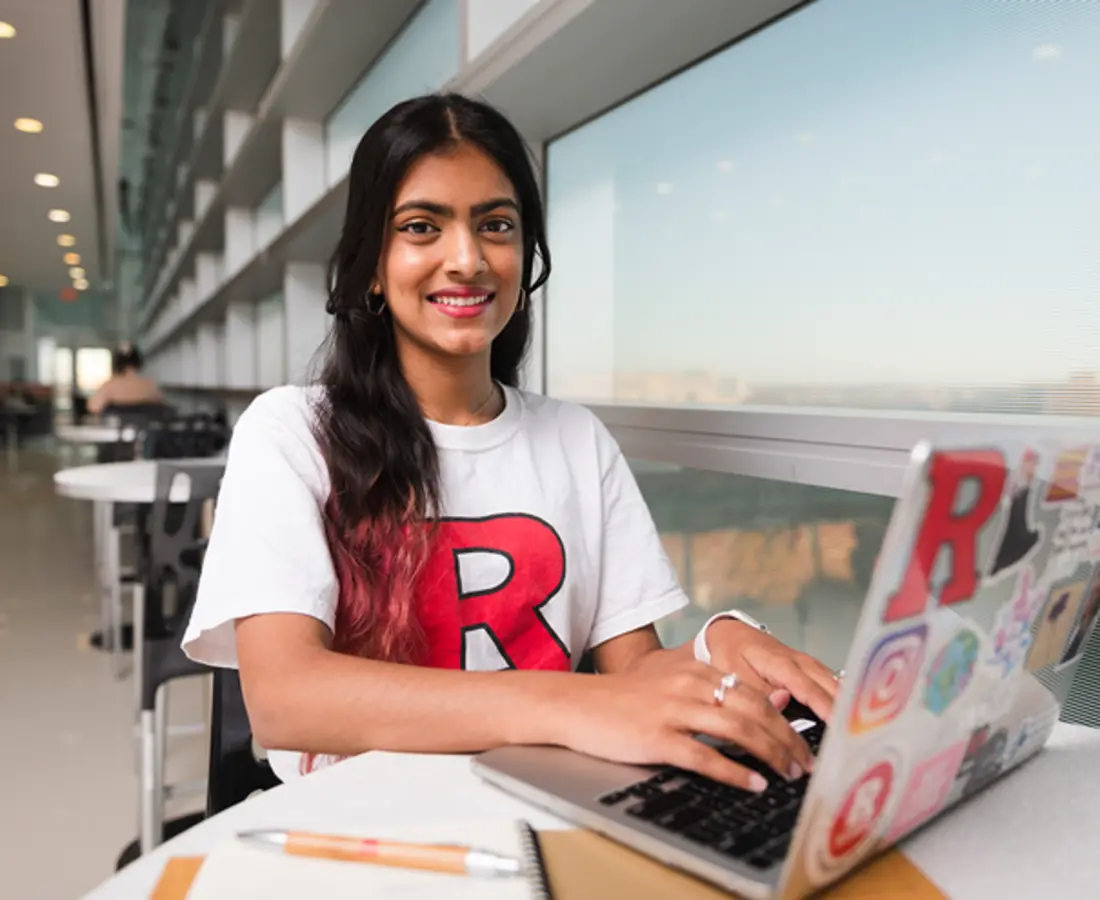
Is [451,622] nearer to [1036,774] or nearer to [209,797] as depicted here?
[209,797]

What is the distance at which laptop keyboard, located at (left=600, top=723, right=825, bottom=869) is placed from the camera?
50 centimetres

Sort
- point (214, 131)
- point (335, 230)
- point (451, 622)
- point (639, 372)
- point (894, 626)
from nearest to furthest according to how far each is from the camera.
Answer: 1. point (894, 626)
2. point (451, 622)
3. point (639, 372)
4. point (335, 230)
5. point (214, 131)

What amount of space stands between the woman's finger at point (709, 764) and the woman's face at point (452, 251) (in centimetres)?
61

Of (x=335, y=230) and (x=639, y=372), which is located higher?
(x=335, y=230)

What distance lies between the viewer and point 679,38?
1.58 metres

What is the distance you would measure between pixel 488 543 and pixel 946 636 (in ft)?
2.09

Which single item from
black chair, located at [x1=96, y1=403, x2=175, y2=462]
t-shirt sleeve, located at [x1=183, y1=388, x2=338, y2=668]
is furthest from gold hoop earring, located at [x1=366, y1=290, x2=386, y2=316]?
black chair, located at [x1=96, y1=403, x2=175, y2=462]

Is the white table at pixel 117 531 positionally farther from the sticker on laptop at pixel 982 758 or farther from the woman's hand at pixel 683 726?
the sticker on laptop at pixel 982 758

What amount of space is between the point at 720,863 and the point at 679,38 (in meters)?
1.47

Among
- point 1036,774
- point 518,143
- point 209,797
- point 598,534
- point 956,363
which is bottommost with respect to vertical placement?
point 209,797

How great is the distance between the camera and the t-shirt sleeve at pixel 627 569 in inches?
44.1

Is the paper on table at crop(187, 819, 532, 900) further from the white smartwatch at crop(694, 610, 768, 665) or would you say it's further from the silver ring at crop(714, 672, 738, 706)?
the white smartwatch at crop(694, 610, 768, 665)

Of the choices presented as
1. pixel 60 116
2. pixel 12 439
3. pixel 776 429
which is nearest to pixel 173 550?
pixel 776 429

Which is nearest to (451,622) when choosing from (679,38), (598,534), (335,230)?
(598,534)
